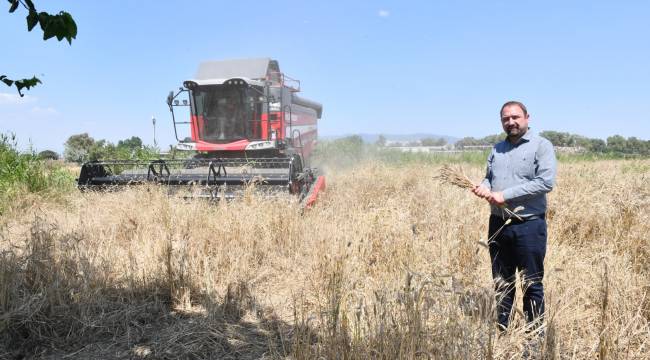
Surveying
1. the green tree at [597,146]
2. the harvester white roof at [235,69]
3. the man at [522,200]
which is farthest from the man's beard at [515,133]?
the green tree at [597,146]

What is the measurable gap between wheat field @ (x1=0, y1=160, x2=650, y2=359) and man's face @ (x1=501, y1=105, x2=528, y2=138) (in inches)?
33.9

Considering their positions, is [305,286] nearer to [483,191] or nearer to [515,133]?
[483,191]

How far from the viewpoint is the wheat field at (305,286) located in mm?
1821

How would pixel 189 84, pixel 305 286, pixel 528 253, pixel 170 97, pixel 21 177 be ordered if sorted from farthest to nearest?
1. pixel 189 84
2. pixel 170 97
3. pixel 21 177
4. pixel 305 286
5. pixel 528 253

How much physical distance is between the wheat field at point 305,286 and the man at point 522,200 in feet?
0.56

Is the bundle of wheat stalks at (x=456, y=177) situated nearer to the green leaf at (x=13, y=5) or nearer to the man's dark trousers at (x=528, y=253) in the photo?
the man's dark trousers at (x=528, y=253)

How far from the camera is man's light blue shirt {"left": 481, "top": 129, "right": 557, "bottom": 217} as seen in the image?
251cm

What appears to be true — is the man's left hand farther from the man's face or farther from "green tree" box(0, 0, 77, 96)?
"green tree" box(0, 0, 77, 96)

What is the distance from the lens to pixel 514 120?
2602mm

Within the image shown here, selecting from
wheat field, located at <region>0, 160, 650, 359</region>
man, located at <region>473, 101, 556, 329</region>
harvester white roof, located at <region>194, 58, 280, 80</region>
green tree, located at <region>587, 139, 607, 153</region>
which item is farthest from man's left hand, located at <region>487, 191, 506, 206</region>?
green tree, located at <region>587, 139, 607, 153</region>

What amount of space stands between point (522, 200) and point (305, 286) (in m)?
1.79

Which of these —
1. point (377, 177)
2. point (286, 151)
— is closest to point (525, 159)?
point (377, 177)

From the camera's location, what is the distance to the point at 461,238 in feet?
12.1

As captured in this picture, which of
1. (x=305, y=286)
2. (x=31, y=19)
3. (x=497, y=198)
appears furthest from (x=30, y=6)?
(x=497, y=198)
